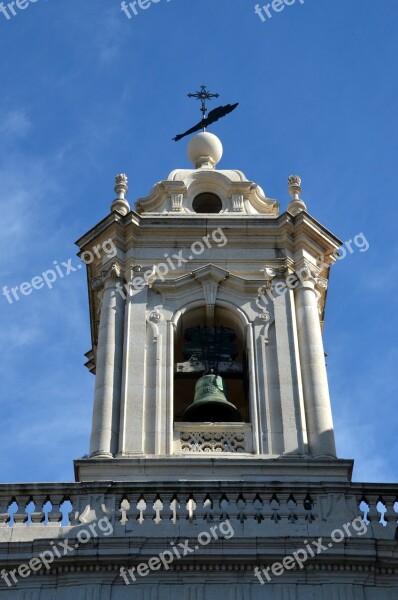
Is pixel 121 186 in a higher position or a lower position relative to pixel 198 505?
higher

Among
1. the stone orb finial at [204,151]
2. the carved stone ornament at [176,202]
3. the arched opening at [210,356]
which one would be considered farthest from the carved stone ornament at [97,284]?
the stone orb finial at [204,151]

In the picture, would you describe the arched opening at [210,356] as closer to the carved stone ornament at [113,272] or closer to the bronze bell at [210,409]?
the bronze bell at [210,409]

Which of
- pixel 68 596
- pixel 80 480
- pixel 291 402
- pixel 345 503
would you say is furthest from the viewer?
pixel 291 402

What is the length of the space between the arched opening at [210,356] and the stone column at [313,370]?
3.80ft

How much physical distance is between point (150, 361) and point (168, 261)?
8.19 feet

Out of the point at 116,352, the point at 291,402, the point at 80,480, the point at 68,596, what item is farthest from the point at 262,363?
the point at 68,596

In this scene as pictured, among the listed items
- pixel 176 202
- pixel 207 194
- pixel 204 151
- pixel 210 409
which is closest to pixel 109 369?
pixel 210 409

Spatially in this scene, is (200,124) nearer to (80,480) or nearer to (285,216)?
(285,216)

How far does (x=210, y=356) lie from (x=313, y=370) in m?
2.07

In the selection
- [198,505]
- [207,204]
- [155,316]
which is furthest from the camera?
[207,204]

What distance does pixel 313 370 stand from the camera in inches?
896

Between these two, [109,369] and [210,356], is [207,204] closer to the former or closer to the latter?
[210,356]

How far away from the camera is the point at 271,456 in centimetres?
2102

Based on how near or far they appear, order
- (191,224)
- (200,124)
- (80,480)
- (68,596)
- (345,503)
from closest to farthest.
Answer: (68,596), (345,503), (80,480), (191,224), (200,124)
